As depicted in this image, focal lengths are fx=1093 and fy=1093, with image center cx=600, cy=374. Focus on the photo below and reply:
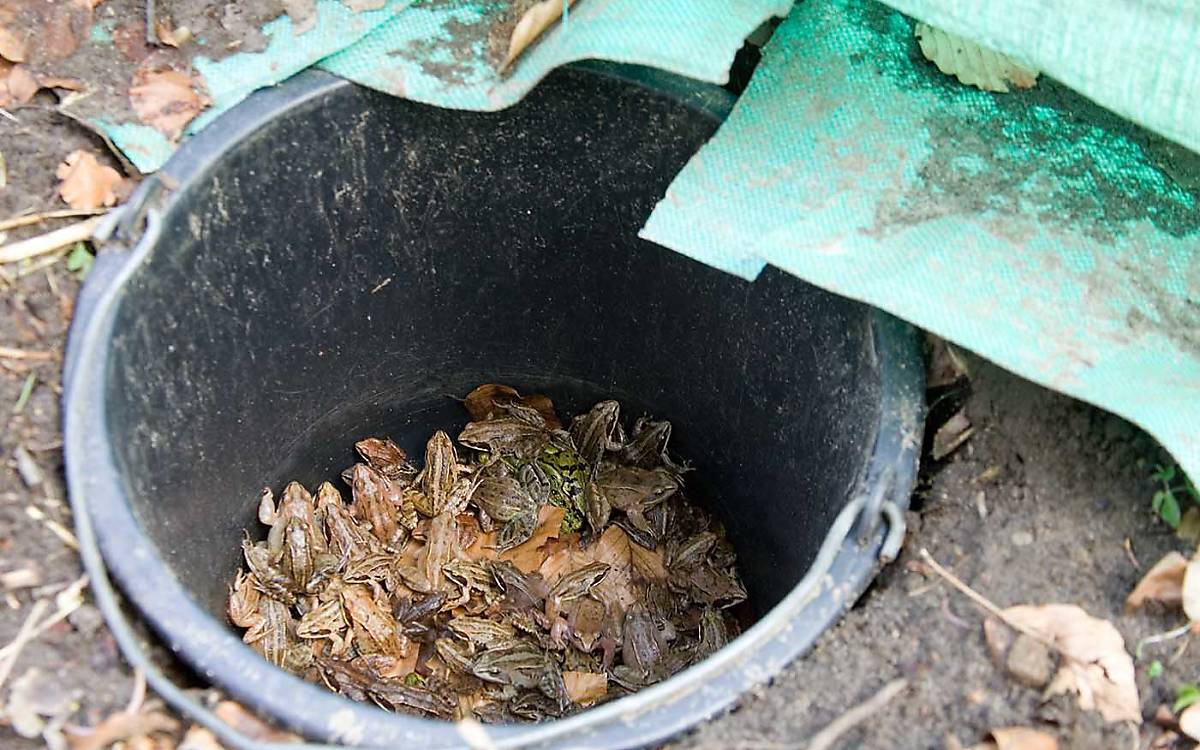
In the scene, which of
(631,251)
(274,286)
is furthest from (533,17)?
(274,286)

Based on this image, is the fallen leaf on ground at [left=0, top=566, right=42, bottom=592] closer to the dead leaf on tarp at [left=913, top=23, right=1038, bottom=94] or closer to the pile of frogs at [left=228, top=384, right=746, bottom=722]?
the pile of frogs at [left=228, top=384, right=746, bottom=722]

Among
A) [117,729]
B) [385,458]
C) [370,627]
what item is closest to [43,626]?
[117,729]

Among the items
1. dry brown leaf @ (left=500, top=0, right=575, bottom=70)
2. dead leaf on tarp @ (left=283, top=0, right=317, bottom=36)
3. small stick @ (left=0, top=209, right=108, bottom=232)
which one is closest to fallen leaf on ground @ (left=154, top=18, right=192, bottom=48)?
dead leaf on tarp @ (left=283, top=0, right=317, bottom=36)

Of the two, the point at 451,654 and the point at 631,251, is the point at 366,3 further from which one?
the point at 451,654

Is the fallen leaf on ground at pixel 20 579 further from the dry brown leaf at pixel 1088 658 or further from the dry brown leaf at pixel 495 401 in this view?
the dry brown leaf at pixel 1088 658

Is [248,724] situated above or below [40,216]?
below

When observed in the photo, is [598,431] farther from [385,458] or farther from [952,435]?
[952,435]
